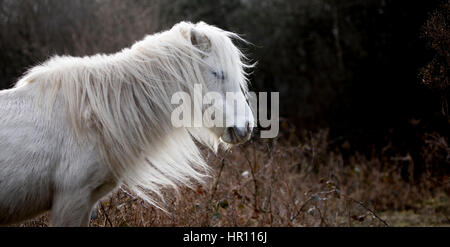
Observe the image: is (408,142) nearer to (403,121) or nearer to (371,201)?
(403,121)

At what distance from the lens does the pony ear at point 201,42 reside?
8.83 feet

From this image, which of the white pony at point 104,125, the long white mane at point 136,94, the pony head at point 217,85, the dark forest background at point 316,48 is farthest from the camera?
the dark forest background at point 316,48

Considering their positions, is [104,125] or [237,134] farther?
[237,134]

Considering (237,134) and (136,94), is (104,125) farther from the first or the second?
(237,134)

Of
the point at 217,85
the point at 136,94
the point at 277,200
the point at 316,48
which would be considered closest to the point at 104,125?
the point at 136,94

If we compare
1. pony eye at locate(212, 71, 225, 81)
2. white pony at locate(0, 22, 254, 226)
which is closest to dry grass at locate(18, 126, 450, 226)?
white pony at locate(0, 22, 254, 226)

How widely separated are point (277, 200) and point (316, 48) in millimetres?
7171

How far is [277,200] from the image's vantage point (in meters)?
4.36

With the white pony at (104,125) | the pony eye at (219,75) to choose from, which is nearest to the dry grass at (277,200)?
the white pony at (104,125)

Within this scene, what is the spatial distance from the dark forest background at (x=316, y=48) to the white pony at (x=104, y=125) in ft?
13.1

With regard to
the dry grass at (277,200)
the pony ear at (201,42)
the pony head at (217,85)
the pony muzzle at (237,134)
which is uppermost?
the pony ear at (201,42)

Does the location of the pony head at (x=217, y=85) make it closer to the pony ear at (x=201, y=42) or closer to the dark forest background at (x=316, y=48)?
the pony ear at (x=201, y=42)
